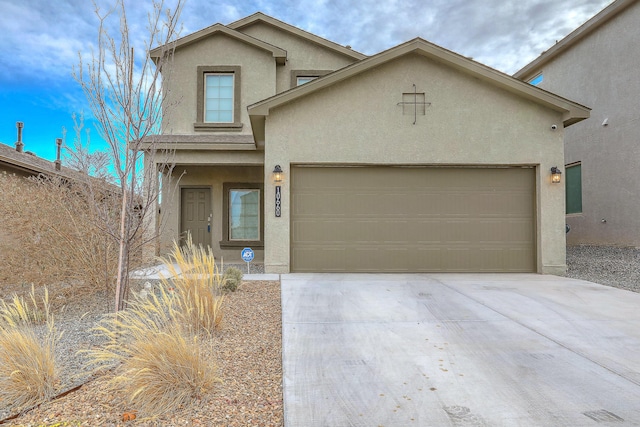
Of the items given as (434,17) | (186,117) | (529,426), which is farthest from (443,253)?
(434,17)

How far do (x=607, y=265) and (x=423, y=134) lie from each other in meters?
5.59

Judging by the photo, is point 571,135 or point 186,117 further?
point 571,135

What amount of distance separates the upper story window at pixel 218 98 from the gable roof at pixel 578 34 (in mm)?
11283

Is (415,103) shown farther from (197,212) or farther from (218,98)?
(197,212)

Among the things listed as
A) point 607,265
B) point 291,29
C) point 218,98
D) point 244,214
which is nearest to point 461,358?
point 607,265

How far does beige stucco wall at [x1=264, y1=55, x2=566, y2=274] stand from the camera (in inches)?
331

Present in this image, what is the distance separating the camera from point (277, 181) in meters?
8.32

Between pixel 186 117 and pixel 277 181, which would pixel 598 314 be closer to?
pixel 277 181

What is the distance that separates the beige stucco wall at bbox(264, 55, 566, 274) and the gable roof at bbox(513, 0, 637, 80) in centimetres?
564

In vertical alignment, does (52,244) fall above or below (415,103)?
below

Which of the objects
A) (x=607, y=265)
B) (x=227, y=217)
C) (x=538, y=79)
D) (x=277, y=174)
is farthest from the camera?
(x=538, y=79)

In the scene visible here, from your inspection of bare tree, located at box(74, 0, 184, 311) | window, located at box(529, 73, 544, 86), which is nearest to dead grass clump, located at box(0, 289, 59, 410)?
bare tree, located at box(74, 0, 184, 311)

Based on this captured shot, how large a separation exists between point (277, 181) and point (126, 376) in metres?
5.82

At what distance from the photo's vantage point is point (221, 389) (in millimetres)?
2881
